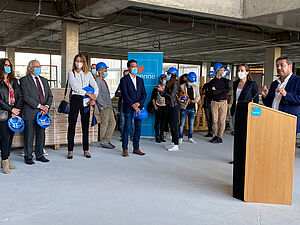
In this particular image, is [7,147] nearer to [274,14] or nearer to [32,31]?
[274,14]

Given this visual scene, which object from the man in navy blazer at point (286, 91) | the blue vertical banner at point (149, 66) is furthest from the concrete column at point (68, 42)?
the man in navy blazer at point (286, 91)

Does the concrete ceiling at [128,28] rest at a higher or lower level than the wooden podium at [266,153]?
higher

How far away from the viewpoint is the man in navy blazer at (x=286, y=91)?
3510mm

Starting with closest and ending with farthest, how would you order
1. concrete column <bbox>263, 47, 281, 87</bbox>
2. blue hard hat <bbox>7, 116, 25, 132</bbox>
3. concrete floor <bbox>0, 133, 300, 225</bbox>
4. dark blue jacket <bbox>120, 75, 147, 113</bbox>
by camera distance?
1. concrete floor <bbox>0, 133, 300, 225</bbox>
2. blue hard hat <bbox>7, 116, 25, 132</bbox>
3. dark blue jacket <bbox>120, 75, 147, 113</bbox>
4. concrete column <bbox>263, 47, 281, 87</bbox>

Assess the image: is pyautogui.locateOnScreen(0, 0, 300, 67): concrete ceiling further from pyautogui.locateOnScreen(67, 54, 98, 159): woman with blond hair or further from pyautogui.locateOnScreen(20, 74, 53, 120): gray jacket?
pyautogui.locateOnScreen(20, 74, 53, 120): gray jacket

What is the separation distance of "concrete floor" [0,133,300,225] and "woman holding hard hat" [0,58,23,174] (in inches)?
12.6

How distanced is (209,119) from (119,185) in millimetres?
4427

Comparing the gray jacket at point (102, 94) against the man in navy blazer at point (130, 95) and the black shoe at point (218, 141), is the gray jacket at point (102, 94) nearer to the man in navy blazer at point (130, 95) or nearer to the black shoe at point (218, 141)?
the man in navy blazer at point (130, 95)

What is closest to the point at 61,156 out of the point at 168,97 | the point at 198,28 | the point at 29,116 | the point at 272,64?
the point at 29,116

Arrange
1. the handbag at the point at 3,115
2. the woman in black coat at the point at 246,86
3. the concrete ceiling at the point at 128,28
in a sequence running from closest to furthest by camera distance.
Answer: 1. the handbag at the point at 3,115
2. the woman in black coat at the point at 246,86
3. the concrete ceiling at the point at 128,28

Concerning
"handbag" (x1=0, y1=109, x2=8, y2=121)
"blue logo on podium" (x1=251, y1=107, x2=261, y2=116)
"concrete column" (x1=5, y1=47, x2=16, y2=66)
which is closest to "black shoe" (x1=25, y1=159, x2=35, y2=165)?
"handbag" (x1=0, y1=109, x2=8, y2=121)

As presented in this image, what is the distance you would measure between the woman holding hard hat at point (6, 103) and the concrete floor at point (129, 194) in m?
0.32

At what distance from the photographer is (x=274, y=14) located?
19.7 feet

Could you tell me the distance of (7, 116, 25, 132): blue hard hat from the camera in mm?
3952
